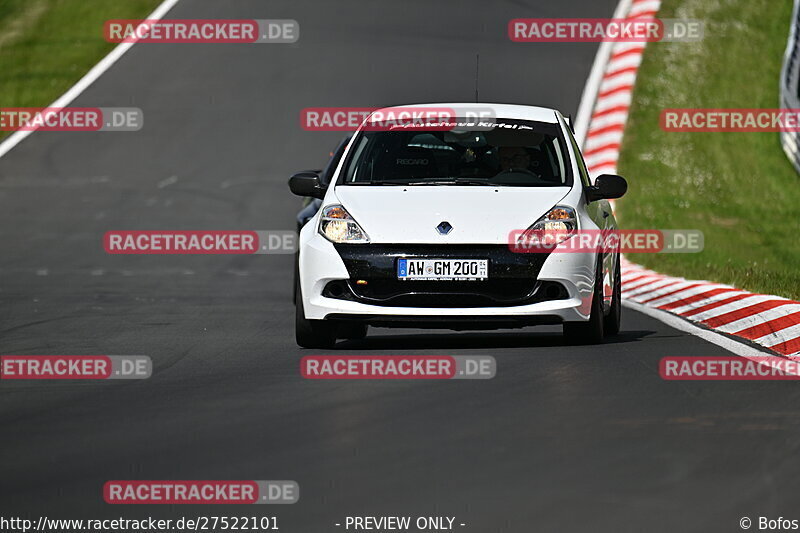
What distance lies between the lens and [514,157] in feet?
38.2

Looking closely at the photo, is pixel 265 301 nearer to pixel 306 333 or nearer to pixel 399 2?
pixel 306 333

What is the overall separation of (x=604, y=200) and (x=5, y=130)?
1621 centimetres

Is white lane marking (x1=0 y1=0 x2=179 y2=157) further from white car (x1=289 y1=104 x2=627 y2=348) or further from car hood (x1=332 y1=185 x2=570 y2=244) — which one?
car hood (x1=332 y1=185 x2=570 y2=244)

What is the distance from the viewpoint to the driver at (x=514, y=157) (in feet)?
38.1

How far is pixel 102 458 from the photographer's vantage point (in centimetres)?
715

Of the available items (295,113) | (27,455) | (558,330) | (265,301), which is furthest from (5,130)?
(27,455)
